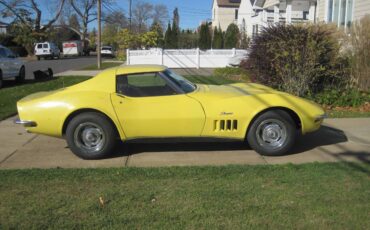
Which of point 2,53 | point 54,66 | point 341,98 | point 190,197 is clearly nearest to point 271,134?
point 190,197

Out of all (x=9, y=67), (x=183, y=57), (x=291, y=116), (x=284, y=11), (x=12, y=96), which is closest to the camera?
(x=291, y=116)

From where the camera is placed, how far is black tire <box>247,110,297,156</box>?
6.11 m

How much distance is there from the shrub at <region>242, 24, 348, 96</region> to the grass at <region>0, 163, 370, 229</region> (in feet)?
18.0

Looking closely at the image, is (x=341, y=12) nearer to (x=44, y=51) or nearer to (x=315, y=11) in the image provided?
(x=315, y=11)

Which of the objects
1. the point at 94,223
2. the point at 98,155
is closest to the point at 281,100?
the point at 98,155

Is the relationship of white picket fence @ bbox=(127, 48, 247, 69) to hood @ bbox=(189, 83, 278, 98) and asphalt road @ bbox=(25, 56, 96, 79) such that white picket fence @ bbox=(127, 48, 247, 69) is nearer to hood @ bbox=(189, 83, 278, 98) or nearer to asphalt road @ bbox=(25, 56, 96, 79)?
asphalt road @ bbox=(25, 56, 96, 79)

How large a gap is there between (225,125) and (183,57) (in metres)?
22.8

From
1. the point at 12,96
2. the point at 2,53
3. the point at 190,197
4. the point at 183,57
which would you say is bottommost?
the point at 190,197

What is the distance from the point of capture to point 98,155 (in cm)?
609

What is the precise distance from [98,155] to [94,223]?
2.21 m

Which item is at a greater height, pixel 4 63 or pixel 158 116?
pixel 4 63

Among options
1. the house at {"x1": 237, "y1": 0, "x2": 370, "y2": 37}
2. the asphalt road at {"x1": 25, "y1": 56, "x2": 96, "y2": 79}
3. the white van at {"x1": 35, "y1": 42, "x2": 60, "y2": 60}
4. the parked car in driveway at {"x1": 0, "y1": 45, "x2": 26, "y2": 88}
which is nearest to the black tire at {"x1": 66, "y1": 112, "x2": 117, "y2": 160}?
the house at {"x1": 237, "y1": 0, "x2": 370, "y2": 37}

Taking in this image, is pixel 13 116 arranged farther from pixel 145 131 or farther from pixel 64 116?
pixel 145 131

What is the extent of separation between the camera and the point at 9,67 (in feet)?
54.4
